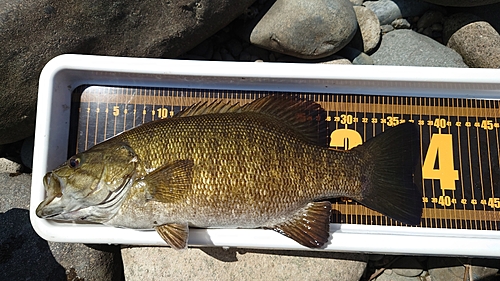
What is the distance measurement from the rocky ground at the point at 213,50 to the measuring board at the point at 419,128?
0.38 metres

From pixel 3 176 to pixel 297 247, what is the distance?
6.53 feet

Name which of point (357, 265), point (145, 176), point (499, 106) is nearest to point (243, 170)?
point (145, 176)

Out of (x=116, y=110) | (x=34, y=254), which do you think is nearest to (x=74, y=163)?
(x=116, y=110)

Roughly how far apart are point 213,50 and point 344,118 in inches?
46.7

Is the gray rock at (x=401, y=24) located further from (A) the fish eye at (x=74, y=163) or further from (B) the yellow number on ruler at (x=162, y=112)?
(A) the fish eye at (x=74, y=163)

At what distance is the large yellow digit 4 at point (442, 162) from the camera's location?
82.7 inches

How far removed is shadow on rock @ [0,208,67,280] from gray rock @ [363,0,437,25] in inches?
112

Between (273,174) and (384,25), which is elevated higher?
(384,25)

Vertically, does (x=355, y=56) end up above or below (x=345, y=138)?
above

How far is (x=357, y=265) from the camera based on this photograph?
7.63 feet

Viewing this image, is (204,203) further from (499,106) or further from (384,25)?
(384,25)

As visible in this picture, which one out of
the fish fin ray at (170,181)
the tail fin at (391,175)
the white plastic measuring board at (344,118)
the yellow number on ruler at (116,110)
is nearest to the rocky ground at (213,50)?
the white plastic measuring board at (344,118)

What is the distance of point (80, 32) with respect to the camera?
7.27 ft

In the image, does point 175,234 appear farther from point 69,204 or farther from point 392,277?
point 392,277
